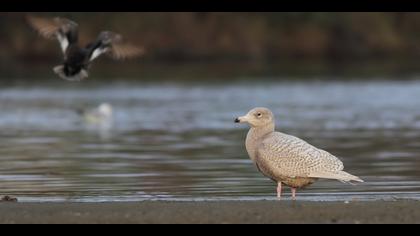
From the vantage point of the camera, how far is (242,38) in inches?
2221

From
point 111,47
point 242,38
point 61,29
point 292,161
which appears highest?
point 61,29

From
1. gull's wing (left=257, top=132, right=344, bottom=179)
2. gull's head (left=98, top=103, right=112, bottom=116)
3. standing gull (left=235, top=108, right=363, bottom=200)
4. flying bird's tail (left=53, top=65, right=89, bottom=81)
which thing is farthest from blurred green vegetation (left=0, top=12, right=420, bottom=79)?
gull's wing (left=257, top=132, right=344, bottom=179)

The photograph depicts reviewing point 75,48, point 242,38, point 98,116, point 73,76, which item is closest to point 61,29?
point 75,48

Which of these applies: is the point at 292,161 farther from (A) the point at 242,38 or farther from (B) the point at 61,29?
(A) the point at 242,38

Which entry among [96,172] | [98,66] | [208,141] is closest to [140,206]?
[96,172]

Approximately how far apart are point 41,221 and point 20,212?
2.07 ft

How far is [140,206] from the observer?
1167 cm

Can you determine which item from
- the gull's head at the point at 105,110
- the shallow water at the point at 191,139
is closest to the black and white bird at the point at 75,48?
the shallow water at the point at 191,139

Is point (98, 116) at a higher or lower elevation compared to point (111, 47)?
lower

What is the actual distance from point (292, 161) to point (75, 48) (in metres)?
5.12
